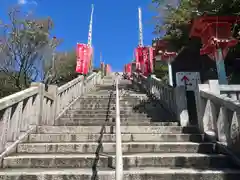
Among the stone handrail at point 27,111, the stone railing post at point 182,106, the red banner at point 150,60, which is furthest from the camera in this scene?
the red banner at point 150,60

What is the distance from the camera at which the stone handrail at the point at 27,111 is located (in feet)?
13.3

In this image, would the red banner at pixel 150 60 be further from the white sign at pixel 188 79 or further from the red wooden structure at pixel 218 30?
the red wooden structure at pixel 218 30

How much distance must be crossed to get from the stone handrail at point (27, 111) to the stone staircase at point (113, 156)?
0.23 m

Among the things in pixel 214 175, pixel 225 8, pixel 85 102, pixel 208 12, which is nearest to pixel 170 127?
pixel 214 175

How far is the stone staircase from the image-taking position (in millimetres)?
3273

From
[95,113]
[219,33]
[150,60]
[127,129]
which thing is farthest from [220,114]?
[150,60]

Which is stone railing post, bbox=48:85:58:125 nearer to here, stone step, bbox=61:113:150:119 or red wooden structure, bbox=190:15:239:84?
stone step, bbox=61:113:150:119

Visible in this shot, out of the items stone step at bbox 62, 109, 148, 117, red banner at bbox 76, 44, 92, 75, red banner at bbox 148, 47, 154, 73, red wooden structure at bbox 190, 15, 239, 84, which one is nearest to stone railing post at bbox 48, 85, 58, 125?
stone step at bbox 62, 109, 148, 117

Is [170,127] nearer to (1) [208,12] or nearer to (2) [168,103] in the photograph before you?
(2) [168,103]

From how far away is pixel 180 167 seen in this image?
362 cm

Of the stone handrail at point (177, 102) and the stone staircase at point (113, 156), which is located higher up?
the stone handrail at point (177, 102)

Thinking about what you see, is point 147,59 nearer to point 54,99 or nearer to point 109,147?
point 54,99

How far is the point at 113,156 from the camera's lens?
3.78 m

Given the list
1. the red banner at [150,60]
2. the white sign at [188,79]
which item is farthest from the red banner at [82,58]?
the white sign at [188,79]
